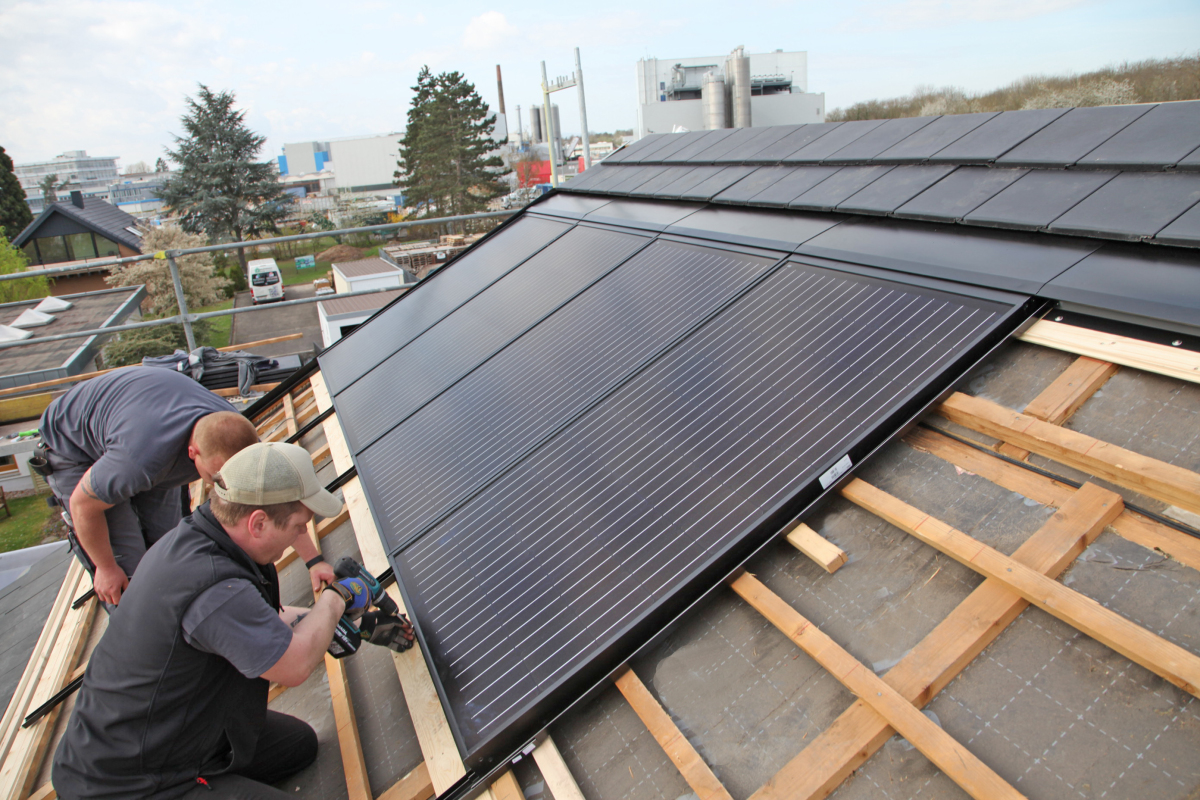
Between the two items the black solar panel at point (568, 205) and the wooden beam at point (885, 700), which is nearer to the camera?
the wooden beam at point (885, 700)

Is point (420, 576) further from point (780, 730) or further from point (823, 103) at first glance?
point (823, 103)

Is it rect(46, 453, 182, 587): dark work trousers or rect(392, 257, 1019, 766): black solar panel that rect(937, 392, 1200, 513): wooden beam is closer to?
rect(392, 257, 1019, 766): black solar panel

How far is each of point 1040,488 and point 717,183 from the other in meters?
3.59

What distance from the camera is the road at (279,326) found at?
3644cm

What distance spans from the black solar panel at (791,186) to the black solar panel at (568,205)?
74.7 inches

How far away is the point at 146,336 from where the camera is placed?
24.4 meters

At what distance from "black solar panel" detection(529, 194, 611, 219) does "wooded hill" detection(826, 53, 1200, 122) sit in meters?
20.5

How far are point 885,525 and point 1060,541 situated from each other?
51cm

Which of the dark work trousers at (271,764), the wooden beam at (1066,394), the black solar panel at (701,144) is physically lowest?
the dark work trousers at (271,764)

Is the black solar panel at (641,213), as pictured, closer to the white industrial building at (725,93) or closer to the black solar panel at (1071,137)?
the black solar panel at (1071,137)

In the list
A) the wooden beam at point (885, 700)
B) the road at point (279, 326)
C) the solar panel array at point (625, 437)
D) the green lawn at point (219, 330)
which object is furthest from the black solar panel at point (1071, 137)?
the green lawn at point (219, 330)

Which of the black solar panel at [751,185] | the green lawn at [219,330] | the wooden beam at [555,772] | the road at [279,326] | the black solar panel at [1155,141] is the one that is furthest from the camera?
the green lawn at [219,330]

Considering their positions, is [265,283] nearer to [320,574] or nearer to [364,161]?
[320,574]

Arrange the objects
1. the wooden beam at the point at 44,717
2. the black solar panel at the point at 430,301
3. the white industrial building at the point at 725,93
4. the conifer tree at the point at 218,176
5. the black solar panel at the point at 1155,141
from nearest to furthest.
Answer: the black solar panel at the point at 1155,141 < the wooden beam at the point at 44,717 < the black solar panel at the point at 430,301 < the white industrial building at the point at 725,93 < the conifer tree at the point at 218,176
